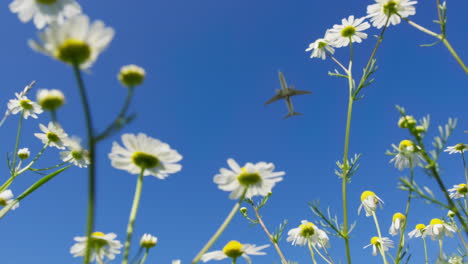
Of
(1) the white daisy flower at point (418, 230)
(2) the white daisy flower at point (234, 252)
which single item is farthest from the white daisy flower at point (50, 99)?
(1) the white daisy flower at point (418, 230)

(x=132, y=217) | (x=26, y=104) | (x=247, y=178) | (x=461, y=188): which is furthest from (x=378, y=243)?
(x=26, y=104)

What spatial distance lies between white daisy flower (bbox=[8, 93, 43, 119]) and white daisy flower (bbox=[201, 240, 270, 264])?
9.52 ft

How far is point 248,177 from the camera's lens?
145cm

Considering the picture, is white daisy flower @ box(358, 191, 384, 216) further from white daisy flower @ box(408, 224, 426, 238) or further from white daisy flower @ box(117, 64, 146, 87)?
white daisy flower @ box(117, 64, 146, 87)

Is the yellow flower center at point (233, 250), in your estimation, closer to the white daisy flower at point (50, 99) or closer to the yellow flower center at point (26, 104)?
the white daisy flower at point (50, 99)

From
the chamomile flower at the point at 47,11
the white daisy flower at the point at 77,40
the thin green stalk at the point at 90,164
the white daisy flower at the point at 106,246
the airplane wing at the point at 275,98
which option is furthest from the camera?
the airplane wing at the point at 275,98

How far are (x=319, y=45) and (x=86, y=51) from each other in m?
3.15

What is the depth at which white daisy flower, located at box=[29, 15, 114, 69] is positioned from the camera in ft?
2.93

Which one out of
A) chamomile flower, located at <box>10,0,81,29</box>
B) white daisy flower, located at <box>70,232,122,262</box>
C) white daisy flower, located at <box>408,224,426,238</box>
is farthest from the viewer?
white daisy flower, located at <box>408,224,426,238</box>

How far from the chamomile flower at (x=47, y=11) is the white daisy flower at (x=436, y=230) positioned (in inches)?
142

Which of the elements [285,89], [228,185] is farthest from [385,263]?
[285,89]

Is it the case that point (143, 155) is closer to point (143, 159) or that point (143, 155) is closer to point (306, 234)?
point (143, 159)

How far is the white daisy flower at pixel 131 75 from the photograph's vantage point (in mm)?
1026

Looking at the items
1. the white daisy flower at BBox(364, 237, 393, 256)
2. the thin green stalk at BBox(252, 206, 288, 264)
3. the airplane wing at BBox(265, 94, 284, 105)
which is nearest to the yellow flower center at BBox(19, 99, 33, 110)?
the thin green stalk at BBox(252, 206, 288, 264)
